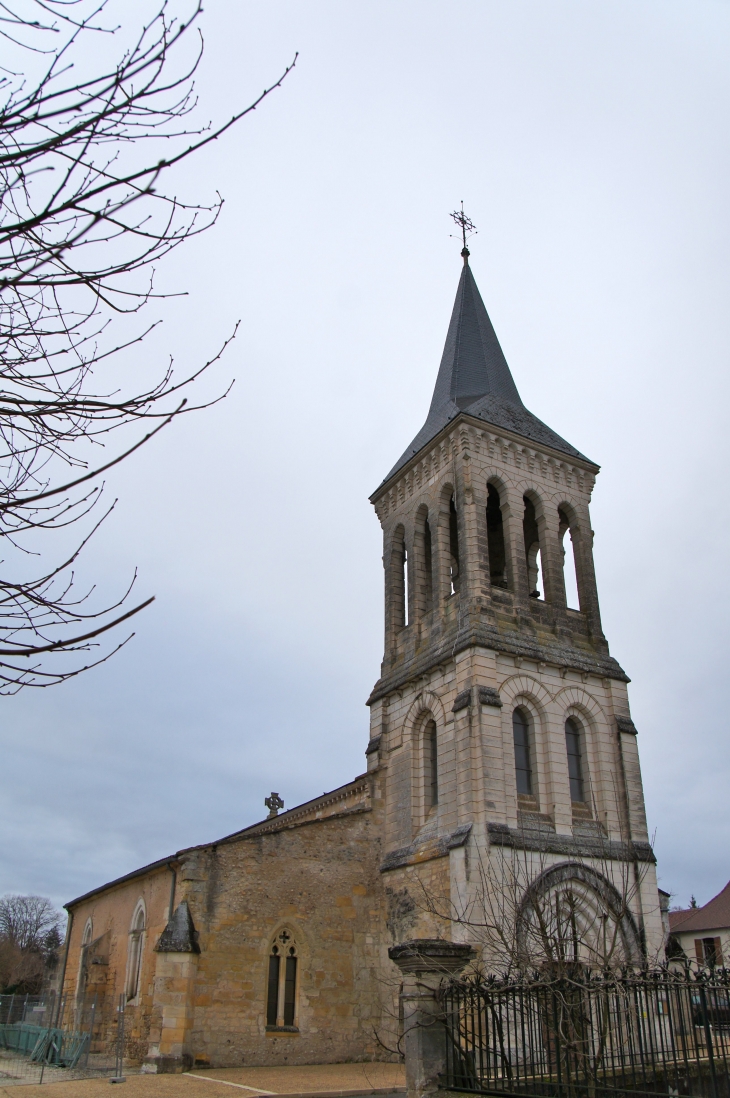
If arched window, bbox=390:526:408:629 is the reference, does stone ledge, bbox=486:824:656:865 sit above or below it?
below

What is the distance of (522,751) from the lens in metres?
18.3

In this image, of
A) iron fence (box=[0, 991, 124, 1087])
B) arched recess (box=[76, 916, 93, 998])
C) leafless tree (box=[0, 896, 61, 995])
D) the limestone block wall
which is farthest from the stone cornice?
leafless tree (box=[0, 896, 61, 995])

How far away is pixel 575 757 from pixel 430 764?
3342 mm

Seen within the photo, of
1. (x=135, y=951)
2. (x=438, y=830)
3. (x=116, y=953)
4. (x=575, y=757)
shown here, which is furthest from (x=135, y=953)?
(x=575, y=757)

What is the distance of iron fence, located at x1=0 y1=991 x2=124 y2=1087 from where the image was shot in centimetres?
1662

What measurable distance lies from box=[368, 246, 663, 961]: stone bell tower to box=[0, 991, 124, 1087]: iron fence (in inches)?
281

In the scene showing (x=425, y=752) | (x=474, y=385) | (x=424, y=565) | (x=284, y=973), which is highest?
(x=474, y=385)

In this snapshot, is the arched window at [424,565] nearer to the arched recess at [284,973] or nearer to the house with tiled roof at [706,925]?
the arched recess at [284,973]

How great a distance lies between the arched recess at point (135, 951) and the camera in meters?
19.9

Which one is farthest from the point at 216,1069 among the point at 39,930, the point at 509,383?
the point at 39,930

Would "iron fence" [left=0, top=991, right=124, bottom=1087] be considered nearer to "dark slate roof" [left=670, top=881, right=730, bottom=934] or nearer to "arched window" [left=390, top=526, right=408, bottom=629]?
"arched window" [left=390, top=526, right=408, bottom=629]

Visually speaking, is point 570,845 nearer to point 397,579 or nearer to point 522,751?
point 522,751

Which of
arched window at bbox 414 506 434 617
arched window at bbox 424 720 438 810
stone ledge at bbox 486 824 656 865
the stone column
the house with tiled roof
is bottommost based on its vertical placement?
the stone column

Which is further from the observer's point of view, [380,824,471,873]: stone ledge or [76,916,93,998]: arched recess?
[76,916,93,998]: arched recess
